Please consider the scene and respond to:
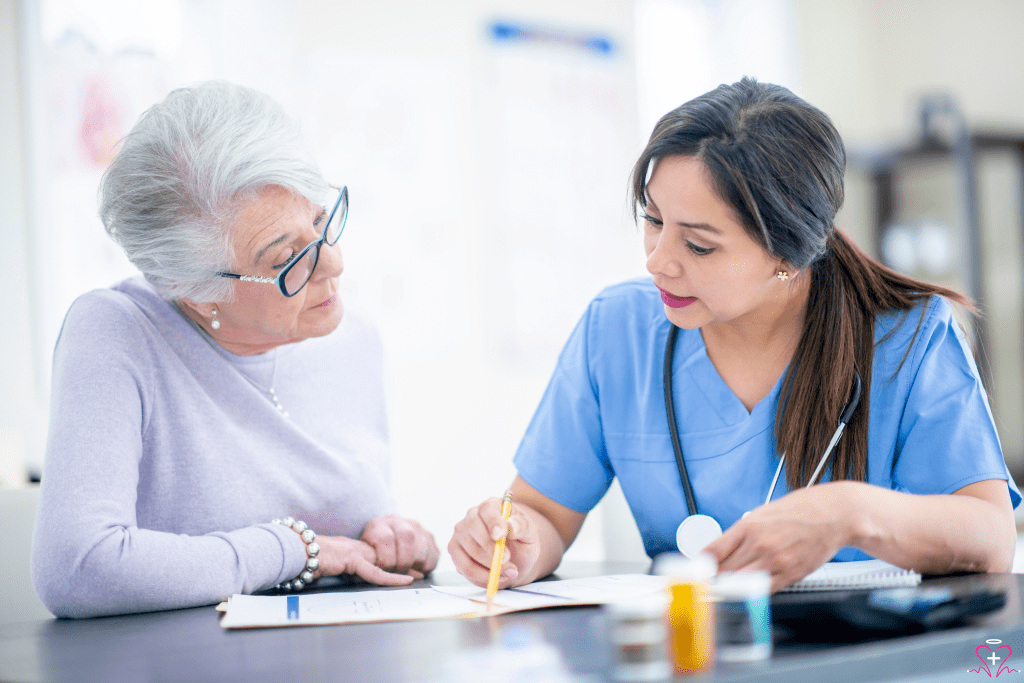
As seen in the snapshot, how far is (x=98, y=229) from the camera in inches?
105

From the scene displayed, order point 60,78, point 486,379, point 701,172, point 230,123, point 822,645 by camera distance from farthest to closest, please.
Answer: point 486,379
point 60,78
point 230,123
point 701,172
point 822,645

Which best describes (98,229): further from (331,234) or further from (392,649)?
(392,649)

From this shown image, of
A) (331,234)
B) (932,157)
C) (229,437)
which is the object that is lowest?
(229,437)

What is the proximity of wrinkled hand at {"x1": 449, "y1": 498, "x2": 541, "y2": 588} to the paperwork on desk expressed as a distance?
2cm

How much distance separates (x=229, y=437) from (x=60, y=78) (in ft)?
6.00

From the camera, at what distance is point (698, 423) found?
52.6 inches

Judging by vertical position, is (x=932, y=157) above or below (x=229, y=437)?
above

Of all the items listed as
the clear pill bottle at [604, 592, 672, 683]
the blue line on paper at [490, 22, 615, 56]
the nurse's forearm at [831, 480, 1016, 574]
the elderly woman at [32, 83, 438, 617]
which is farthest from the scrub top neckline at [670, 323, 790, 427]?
the blue line on paper at [490, 22, 615, 56]

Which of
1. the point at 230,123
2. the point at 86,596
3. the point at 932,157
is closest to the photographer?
the point at 86,596

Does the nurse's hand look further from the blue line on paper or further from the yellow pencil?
the blue line on paper

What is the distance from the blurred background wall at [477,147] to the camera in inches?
104

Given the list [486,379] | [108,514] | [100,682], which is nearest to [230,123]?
[108,514]

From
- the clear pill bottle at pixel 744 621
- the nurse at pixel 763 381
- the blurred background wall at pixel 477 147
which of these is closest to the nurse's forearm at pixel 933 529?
the nurse at pixel 763 381

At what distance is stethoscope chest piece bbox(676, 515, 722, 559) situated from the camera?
1185 mm
